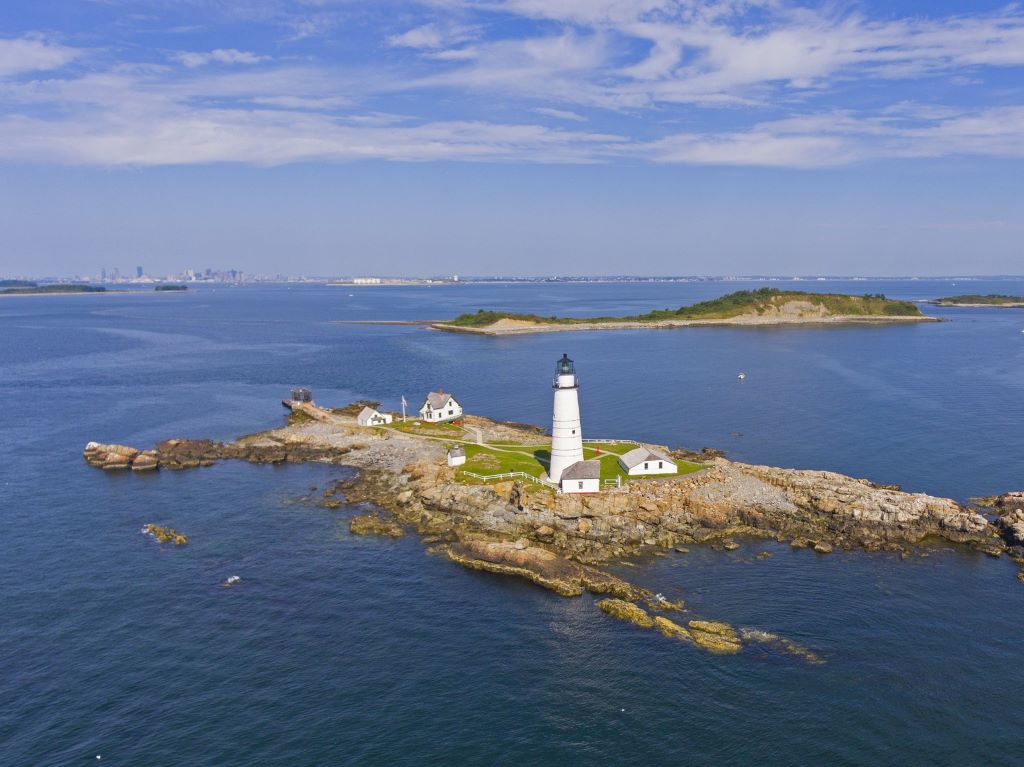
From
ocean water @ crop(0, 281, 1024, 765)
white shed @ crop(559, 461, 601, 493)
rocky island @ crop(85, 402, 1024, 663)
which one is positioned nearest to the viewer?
ocean water @ crop(0, 281, 1024, 765)

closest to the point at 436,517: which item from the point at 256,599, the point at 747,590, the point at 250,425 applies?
the point at 256,599

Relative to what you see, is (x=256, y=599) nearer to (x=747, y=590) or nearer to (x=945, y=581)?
(x=747, y=590)

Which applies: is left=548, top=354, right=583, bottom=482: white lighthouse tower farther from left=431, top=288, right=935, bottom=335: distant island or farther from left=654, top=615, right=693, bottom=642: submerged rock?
left=431, top=288, right=935, bottom=335: distant island

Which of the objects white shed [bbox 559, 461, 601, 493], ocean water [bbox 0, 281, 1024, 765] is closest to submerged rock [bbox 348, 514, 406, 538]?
ocean water [bbox 0, 281, 1024, 765]

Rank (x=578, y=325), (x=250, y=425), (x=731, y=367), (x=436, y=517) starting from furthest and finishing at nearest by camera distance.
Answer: (x=578, y=325), (x=731, y=367), (x=250, y=425), (x=436, y=517)

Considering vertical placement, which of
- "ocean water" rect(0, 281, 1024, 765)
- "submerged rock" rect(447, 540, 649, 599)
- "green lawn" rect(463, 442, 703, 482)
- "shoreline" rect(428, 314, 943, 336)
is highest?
"shoreline" rect(428, 314, 943, 336)
